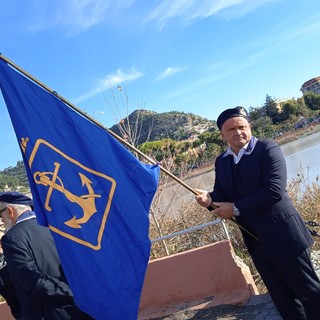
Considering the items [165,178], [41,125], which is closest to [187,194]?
[165,178]

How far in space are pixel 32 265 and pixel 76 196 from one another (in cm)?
52

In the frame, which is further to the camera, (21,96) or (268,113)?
(268,113)

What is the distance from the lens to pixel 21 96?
108 inches

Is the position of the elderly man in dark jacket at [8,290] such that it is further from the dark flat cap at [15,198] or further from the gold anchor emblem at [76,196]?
the gold anchor emblem at [76,196]

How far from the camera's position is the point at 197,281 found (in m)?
4.37

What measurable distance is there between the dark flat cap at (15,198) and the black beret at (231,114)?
1.48 m

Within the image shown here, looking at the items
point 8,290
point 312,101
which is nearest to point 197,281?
point 8,290

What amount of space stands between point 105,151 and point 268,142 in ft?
3.68

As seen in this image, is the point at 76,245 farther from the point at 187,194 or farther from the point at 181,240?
the point at 187,194

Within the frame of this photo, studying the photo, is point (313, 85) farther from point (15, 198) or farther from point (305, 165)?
point (15, 198)

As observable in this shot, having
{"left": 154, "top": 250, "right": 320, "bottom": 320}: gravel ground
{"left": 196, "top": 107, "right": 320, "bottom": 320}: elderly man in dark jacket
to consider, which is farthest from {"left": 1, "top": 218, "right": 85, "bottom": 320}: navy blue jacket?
{"left": 154, "top": 250, "right": 320, "bottom": 320}: gravel ground

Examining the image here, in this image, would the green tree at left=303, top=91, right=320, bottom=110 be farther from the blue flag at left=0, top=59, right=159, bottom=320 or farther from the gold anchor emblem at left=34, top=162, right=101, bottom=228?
the gold anchor emblem at left=34, top=162, right=101, bottom=228

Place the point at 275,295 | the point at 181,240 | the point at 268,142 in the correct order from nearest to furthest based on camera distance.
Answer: the point at 268,142, the point at 275,295, the point at 181,240

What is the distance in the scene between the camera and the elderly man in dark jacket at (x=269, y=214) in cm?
275
